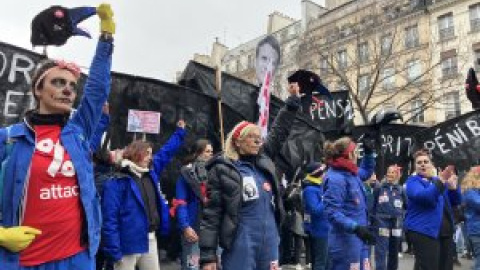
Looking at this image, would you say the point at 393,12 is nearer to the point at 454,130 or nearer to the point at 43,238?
the point at 454,130

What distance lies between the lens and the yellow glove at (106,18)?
2.91m

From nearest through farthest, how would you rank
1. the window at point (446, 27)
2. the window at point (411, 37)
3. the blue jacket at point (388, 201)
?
the blue jacket at point (388, 201) < the window at point (411, 37) < the window at point (446, 27)

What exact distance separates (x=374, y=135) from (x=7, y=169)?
4.61 meters

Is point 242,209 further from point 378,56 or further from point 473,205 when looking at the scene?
point 378,56

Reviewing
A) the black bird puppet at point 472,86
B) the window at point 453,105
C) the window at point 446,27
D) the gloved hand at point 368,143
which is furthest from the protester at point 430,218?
the window at point 446,27

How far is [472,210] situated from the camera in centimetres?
680

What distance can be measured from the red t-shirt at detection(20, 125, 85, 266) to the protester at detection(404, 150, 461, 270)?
4033 mm

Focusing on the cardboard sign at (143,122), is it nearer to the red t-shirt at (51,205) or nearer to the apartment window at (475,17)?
the red t-shirt at (51,205)

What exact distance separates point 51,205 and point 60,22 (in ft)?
4.99

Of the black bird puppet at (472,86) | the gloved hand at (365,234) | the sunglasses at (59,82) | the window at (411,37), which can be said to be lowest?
the gloved hand at (365,234)

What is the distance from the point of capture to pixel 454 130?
830cm

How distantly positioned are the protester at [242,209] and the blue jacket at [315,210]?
2969 millimetres

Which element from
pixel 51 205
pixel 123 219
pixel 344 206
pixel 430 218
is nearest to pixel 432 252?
pixel 430 218

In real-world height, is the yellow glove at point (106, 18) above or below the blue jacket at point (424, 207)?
above
